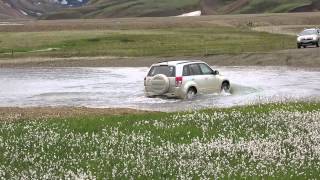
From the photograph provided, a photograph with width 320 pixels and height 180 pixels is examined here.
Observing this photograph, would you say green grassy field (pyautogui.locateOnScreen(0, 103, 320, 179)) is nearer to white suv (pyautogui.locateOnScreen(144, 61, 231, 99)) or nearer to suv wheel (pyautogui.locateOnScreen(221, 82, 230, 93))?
white suv (pyautogui.locateOnScreen(144, 61, 231, 99))

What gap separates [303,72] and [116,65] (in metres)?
19.2

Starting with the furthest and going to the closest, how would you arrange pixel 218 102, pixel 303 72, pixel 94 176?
1. pixel 303 72
2. pixel 218 102
3. pixel 94 176

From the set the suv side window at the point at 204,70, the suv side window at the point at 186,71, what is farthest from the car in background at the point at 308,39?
the suv side window at the point at 186,71

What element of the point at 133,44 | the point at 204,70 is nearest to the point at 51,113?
the point at 204,70

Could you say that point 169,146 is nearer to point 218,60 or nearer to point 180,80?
point 180,80

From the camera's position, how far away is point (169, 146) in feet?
44.0

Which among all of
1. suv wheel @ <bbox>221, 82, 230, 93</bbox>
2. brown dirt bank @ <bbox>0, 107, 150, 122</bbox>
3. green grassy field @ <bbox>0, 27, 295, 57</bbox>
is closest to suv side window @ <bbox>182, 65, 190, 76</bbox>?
suv wheel @ <bbox>221, 82, 230, 93</bbox>

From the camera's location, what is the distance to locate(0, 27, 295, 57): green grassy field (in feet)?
219

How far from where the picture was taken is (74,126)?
17047 mm

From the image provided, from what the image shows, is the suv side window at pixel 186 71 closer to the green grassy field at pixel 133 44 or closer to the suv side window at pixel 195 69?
the suv side window at pixel 195 69

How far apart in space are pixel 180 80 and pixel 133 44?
48.7 metres

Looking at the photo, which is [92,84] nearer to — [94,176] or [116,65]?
[116,65]

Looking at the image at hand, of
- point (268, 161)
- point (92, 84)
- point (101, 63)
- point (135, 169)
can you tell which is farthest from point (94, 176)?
point (101, 63)

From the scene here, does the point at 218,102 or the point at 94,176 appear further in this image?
the point at 218,102
